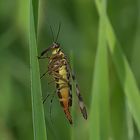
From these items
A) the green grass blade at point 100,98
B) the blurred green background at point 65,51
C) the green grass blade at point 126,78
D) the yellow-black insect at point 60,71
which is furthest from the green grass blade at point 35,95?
the blurred green background at point 65,51

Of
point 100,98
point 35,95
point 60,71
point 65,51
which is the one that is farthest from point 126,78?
point 65,51

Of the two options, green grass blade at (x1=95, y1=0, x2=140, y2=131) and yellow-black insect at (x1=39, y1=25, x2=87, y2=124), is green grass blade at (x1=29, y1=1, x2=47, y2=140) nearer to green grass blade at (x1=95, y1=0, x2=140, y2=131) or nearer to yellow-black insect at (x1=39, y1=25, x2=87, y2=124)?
green grass blade at (x1=95, y1=0, x2=140, y2=131)

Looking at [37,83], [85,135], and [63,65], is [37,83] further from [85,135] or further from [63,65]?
[85,135]

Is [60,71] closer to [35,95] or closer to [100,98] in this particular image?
[100,98]

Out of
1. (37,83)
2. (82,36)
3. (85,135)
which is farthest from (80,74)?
(37,83)

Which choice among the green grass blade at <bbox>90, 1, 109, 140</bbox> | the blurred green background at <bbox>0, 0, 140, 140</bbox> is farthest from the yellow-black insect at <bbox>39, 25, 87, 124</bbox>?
the green grass blade at <bbox>90, 1, 109, 140</bbox>
